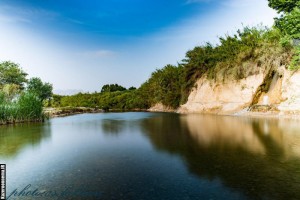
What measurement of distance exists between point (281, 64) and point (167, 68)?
30.4m

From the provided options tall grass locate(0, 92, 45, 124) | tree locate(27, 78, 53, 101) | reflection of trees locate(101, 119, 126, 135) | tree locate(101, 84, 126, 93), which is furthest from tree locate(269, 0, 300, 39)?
tree locate(101, 84, 126, 93)

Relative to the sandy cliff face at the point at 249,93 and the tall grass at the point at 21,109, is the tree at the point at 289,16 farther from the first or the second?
the tall grass at the point at 21,109

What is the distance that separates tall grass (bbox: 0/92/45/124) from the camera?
24.7m

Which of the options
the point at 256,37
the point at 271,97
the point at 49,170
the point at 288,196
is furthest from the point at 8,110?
the point at 256,37

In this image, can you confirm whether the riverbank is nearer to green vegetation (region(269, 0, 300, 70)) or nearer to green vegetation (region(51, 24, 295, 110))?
green vegetation (region(51, 24, 295, 110))

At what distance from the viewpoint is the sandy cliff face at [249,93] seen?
26481 mm

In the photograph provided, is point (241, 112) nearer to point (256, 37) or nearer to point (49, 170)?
point (256, 37)

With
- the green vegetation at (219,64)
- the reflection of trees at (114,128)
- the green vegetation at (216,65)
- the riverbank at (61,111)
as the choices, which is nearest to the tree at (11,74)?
the green vegetation at (216,65)

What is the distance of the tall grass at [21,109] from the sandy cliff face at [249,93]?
22.1 m

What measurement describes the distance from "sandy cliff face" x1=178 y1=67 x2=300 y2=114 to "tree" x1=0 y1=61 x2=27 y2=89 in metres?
38.6

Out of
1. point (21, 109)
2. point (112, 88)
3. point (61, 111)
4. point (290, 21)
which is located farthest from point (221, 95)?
point (112, 88)

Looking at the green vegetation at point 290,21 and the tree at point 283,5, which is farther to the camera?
the tree at point 283,5

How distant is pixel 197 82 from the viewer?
44.3 m

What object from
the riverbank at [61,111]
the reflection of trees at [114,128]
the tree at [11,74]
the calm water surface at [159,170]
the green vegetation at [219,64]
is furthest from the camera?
the tree at [11,74]
